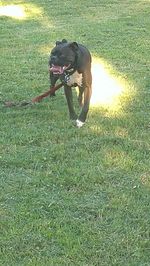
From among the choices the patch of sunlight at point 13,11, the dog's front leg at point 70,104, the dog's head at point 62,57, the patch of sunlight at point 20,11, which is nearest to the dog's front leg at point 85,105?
the dog's front leg at point 70,104

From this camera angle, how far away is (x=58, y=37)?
11.8 meters

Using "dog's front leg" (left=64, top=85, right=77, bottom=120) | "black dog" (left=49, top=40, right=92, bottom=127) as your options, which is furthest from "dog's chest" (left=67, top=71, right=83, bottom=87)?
"dog's front leg" (left=64, top=85, right=77, bottom=120)

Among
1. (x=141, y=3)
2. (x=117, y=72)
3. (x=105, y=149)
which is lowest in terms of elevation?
(x=141, y=3)

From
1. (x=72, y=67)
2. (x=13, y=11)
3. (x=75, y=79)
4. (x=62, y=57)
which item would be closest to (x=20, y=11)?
(x=13, y=11)

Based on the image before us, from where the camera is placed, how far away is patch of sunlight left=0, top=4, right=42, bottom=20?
14938 millimetres

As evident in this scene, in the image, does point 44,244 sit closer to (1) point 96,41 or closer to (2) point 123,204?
(2) point 123,204

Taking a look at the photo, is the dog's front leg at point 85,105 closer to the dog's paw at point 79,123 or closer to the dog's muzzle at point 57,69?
the dog's paw at point 79,123

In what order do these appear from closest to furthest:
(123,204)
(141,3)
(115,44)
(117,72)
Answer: (123,204) → (117,72) → (115,44) → (141,3)

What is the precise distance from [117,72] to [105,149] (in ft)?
11.2

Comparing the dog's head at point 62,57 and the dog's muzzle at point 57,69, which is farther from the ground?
the dog's head at point 62,57

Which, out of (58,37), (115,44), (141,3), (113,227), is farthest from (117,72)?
(141,3)

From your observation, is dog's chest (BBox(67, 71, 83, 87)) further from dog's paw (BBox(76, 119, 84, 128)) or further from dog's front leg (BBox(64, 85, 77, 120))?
dog's paw (BBox(76, 119, 84, 128))

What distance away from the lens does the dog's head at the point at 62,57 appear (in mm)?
5930

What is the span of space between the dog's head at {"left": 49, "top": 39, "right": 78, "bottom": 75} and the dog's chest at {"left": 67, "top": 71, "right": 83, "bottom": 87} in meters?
0.23
